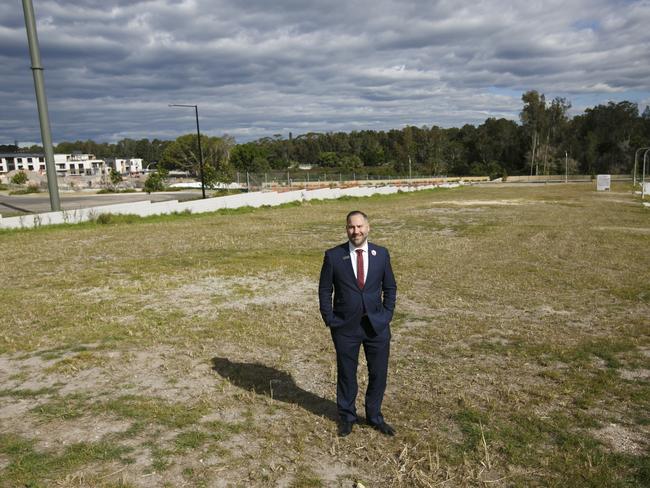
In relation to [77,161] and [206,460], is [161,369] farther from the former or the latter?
[77,161]

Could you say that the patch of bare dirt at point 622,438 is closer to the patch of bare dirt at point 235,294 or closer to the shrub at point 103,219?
the patch of bare dirt at point 235,294

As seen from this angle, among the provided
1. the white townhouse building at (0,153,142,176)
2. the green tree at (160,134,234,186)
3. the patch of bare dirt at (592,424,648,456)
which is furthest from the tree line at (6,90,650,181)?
the patch of bare dirt at (592,424,648,456)

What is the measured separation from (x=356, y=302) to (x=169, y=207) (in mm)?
22120

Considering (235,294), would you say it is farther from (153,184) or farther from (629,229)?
(153,184)

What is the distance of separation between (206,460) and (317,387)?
5.18 feet

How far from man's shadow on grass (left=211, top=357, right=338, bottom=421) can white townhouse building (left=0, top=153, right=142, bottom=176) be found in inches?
4958

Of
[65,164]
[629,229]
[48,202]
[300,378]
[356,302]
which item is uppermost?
[65,164]

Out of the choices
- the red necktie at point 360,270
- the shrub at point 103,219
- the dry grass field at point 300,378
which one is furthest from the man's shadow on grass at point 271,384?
the shrub at point 103,219

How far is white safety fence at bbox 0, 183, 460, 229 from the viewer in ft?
61.7

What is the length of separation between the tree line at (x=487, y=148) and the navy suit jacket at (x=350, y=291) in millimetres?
88482

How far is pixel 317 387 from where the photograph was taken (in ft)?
16.4

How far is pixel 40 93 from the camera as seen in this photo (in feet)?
63.7

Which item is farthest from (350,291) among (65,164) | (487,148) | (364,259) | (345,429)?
(65,164)

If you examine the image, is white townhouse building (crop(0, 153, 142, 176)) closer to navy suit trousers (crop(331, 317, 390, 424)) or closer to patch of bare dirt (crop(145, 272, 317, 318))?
patch of bare dirt (crop(145, 272, 317, 318))
